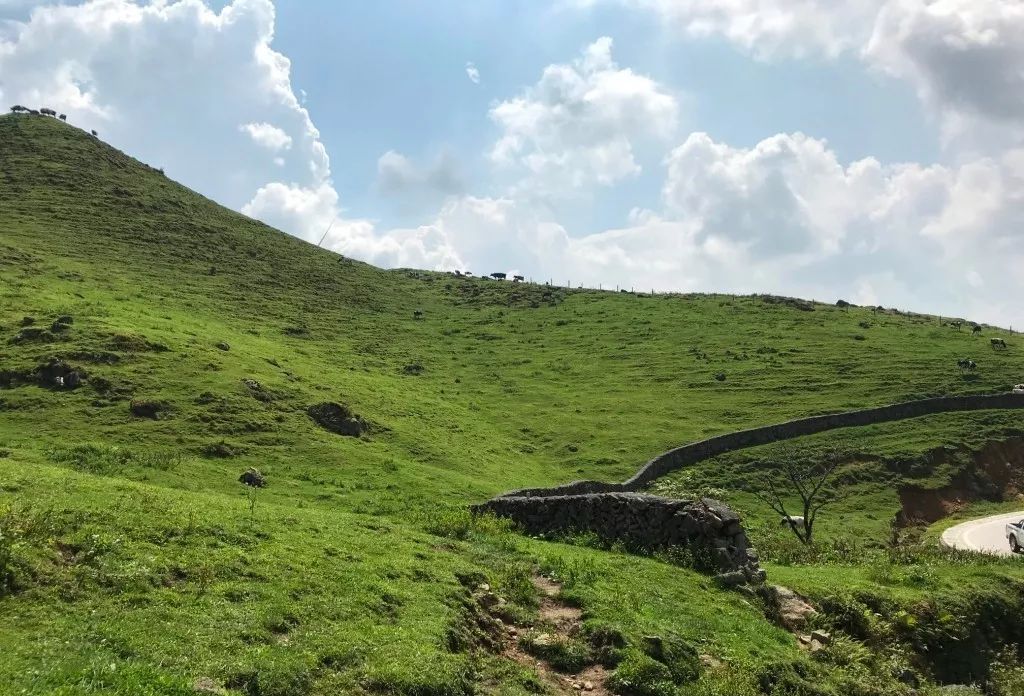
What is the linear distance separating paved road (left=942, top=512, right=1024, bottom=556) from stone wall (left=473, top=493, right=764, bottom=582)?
64.1 ft

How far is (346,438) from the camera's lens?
4072 cm

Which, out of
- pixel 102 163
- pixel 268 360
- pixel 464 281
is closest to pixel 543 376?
pixel 268 360

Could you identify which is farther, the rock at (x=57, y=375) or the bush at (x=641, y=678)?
the rock at (x=57, y=375)

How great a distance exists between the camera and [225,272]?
82438 mm

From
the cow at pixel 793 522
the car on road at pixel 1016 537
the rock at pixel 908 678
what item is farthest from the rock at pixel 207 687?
the cow at pixel 793 522

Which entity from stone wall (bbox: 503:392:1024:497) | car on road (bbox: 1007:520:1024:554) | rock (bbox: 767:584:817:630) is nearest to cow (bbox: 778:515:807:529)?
stone wall (bbox: 503:392:1024:497)

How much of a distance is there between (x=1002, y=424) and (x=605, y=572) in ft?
173

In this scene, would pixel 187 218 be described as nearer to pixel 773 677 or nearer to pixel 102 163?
pixel 102 163

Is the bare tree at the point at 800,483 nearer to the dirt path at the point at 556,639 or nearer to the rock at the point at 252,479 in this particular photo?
the rock at the point at 252,479

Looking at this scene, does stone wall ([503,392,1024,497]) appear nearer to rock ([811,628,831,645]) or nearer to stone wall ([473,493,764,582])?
stone wall ([473,493,764,582])

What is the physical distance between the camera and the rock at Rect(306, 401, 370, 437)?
41.7 meters

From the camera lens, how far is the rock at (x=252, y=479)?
29.2 m

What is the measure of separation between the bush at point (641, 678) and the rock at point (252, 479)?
19.8 m

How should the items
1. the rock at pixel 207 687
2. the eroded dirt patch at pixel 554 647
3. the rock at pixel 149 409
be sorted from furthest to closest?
the rock at pixel 149 409 < the eroded dirt patch at pixel 554 647 < the rock at pixel 207 687
